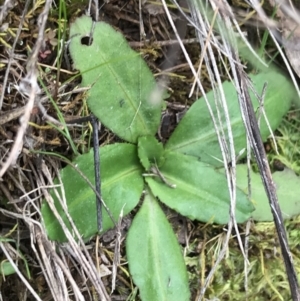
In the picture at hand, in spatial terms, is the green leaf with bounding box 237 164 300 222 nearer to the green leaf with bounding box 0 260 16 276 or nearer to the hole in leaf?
the hole in leaf

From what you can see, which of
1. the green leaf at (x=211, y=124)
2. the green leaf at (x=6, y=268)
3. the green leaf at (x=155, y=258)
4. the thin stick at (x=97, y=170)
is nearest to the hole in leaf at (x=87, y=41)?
the thin stick at (x=97, y=170)

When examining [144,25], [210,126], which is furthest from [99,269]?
[144,25]

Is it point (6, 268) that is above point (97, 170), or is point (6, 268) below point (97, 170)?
below

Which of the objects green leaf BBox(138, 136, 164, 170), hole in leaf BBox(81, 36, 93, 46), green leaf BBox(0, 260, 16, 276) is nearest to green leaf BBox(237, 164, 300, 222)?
green leaf BBox(138, 136, 164, 170)

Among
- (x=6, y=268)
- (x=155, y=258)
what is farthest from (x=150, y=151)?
(x=6, y=268)

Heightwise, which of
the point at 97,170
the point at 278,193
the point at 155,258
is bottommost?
the point at 155,258

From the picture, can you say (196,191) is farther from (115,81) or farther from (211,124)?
(115,81)

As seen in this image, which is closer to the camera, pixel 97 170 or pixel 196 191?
pixel 97 170
